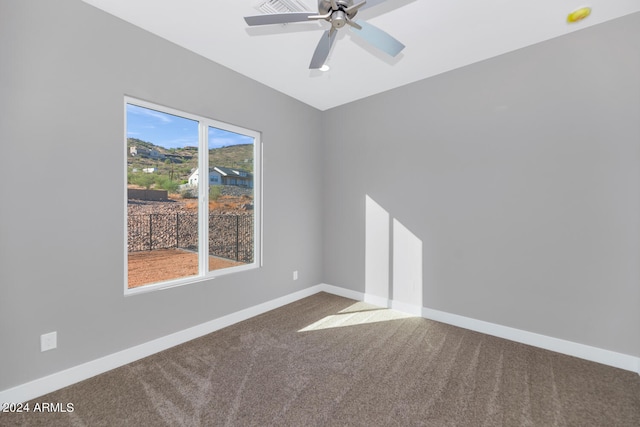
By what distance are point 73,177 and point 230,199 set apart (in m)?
1.41

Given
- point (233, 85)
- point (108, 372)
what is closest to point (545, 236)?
point (233, 85)

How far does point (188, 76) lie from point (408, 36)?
2.10 meters

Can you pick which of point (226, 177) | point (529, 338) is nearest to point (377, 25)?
point (226, 177)

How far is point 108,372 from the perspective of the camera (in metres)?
2.15

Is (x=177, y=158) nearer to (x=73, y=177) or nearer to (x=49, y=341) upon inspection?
(x=73, y=177)

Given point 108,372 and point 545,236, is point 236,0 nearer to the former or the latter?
point 108,372

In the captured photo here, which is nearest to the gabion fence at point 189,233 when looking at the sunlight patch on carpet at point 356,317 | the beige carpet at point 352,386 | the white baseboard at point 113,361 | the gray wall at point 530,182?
the white baseboard at point 113,361

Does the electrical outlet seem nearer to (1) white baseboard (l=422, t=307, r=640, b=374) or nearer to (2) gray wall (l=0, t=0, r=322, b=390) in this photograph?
(2) gray wall (l=0, t=0, r=322, b=390)

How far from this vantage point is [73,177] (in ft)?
6.65

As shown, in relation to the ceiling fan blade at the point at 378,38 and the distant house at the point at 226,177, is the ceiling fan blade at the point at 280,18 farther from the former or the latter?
the distant house at the point at 226,177

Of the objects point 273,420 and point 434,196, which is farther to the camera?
point 434,196

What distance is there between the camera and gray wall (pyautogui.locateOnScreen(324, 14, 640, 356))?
224 centimetres

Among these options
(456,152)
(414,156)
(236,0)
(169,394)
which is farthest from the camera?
(414,156)

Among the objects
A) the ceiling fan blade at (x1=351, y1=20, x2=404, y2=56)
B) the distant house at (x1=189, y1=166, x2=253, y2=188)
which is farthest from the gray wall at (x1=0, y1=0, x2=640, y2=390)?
the ceiling fan blade at (x1=351, y1=20, x2=404, y2=56)
